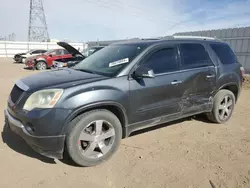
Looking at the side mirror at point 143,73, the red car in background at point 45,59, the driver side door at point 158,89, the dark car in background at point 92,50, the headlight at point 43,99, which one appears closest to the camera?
the headlight at point 43,99

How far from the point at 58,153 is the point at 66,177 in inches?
12.8

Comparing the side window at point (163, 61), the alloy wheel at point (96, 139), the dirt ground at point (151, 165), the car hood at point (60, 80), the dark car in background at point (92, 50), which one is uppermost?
the dark car in background at point (92, 50)

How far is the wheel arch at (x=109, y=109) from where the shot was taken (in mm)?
2699

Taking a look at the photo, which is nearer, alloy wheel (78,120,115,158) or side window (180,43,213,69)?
alloy wheel (78,120,115,158)

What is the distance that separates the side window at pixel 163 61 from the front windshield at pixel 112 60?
0.79 ft

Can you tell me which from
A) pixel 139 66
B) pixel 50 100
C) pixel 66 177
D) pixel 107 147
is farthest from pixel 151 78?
pixel 66 177

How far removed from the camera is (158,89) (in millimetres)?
3447

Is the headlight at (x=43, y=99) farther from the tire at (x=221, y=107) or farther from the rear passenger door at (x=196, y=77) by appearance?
the tire at (x=221, y=107)

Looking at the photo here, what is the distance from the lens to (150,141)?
381 cm

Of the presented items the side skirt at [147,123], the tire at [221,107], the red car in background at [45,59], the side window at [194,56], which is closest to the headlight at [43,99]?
the side skirt at [147,123]

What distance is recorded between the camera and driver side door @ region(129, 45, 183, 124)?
3.26 meters

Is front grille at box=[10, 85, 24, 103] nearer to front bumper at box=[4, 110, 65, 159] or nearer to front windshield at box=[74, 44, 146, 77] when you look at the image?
front bumper at box=[4, 110, 65, 159]

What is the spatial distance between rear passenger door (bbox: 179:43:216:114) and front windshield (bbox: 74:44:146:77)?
96 centimetres

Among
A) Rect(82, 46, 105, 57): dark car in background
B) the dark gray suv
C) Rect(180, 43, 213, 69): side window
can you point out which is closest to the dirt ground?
the dark gray suv
